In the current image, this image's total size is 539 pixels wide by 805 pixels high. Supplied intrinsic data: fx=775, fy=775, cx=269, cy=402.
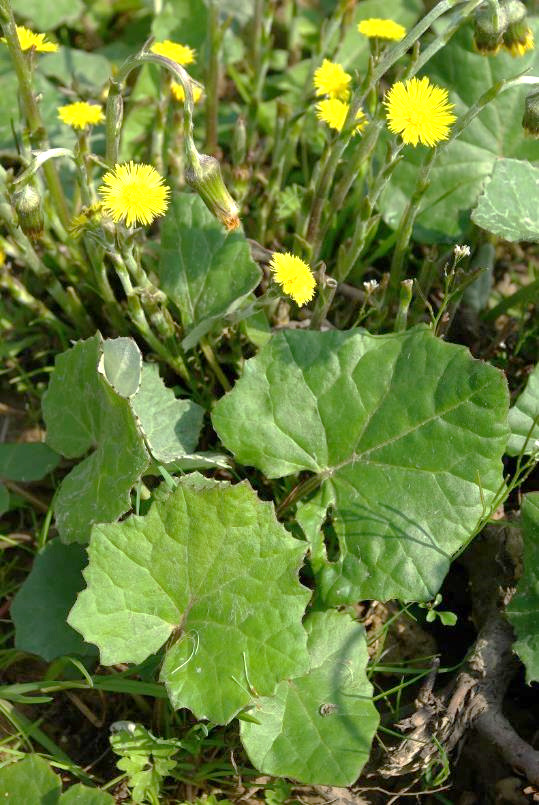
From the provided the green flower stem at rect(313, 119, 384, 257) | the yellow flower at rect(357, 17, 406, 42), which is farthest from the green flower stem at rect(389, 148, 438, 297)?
the yellow flower at rect(357, 17, 406, 42)

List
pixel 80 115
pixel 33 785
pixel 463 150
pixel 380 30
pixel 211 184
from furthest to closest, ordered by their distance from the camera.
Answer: pixel 463 150 < pixel 380 30 < pixel 80 115 < pixel 211 184 < pixel 33 785

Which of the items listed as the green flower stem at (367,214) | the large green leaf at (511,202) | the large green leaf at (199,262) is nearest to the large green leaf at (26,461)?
the large green leaf at (199,262)

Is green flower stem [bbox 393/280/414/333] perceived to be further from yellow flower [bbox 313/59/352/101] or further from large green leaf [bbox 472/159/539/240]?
yellow flower [bbox 313/59/352/101]

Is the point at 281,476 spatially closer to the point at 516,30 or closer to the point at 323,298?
the point at 323,298

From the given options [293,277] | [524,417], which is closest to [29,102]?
[293,277]

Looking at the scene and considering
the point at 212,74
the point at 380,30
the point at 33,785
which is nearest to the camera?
the point at 33,785

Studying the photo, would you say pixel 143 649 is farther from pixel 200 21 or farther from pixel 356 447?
pixel 200 21
